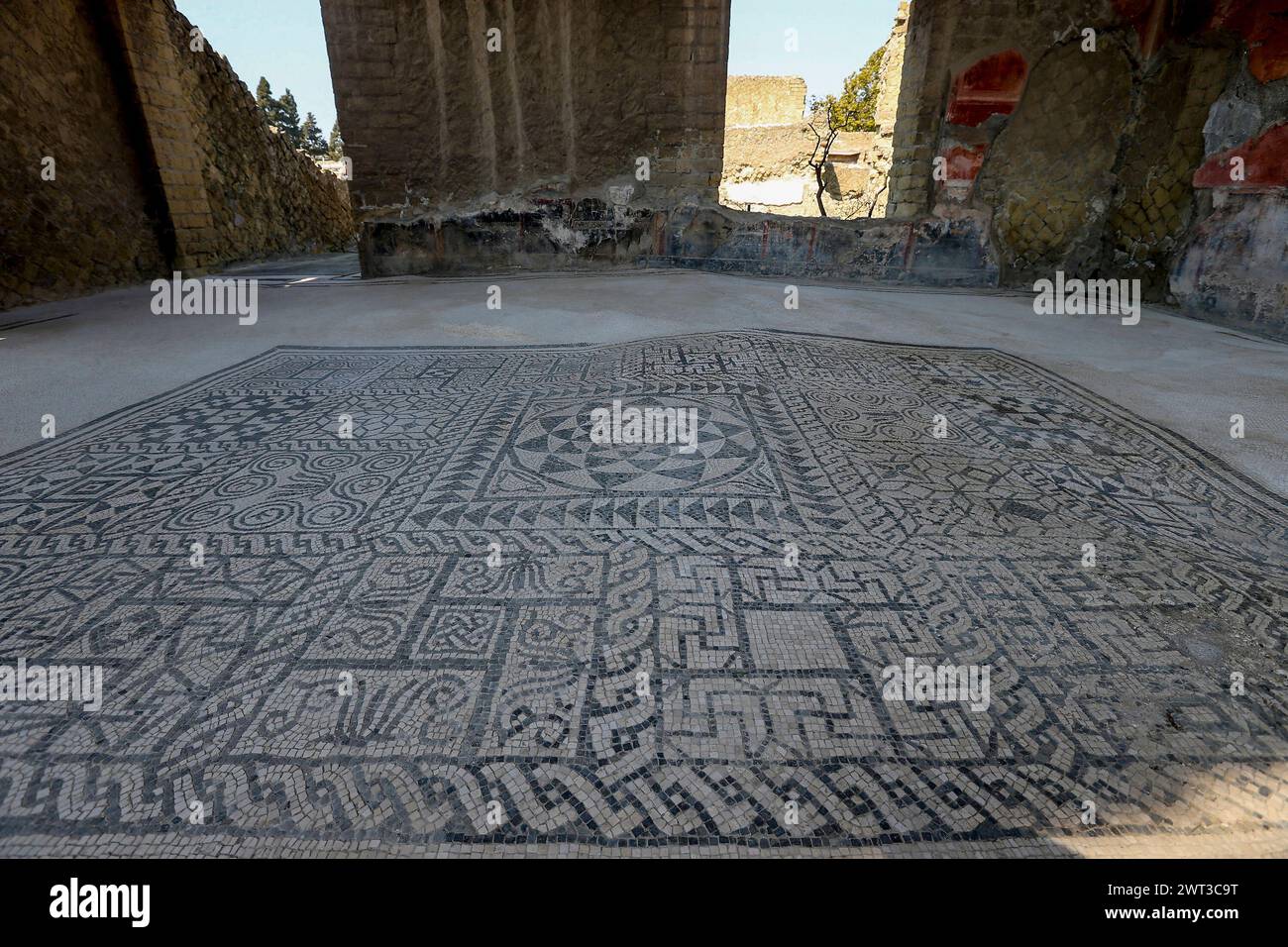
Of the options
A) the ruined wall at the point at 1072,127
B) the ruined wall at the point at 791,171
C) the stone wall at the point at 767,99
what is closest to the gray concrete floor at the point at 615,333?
the ruined wall at the point at 1072,127

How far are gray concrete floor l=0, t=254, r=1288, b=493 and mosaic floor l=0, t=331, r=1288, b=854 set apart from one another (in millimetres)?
380

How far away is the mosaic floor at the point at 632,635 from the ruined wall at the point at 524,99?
3675 millimetres

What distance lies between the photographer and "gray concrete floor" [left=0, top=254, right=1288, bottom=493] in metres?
2.25

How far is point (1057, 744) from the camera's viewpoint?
0.92 metres

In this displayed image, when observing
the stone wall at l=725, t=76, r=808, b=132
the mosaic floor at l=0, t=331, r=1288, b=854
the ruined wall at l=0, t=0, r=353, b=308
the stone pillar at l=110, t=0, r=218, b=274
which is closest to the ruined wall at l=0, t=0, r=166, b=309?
the ruined wall at l=0, t=0, r=353, b=308

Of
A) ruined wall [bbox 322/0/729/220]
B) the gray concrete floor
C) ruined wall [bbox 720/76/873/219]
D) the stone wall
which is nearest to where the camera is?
the gray concrete floor

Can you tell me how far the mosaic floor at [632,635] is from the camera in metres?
0.83

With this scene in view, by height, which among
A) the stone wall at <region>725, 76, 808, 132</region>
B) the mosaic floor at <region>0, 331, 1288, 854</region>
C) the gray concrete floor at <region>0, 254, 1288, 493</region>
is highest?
the stone wall at <region>725, 76, 808, 132</region>

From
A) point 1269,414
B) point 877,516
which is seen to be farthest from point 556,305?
point 1269,414

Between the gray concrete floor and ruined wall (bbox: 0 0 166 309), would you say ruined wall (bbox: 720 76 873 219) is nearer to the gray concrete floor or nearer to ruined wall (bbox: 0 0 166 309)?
the gray concrete floor

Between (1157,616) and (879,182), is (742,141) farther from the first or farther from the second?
(1157,616)

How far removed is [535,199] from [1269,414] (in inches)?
183

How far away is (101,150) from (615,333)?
4092mm

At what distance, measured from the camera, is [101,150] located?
4375mm
